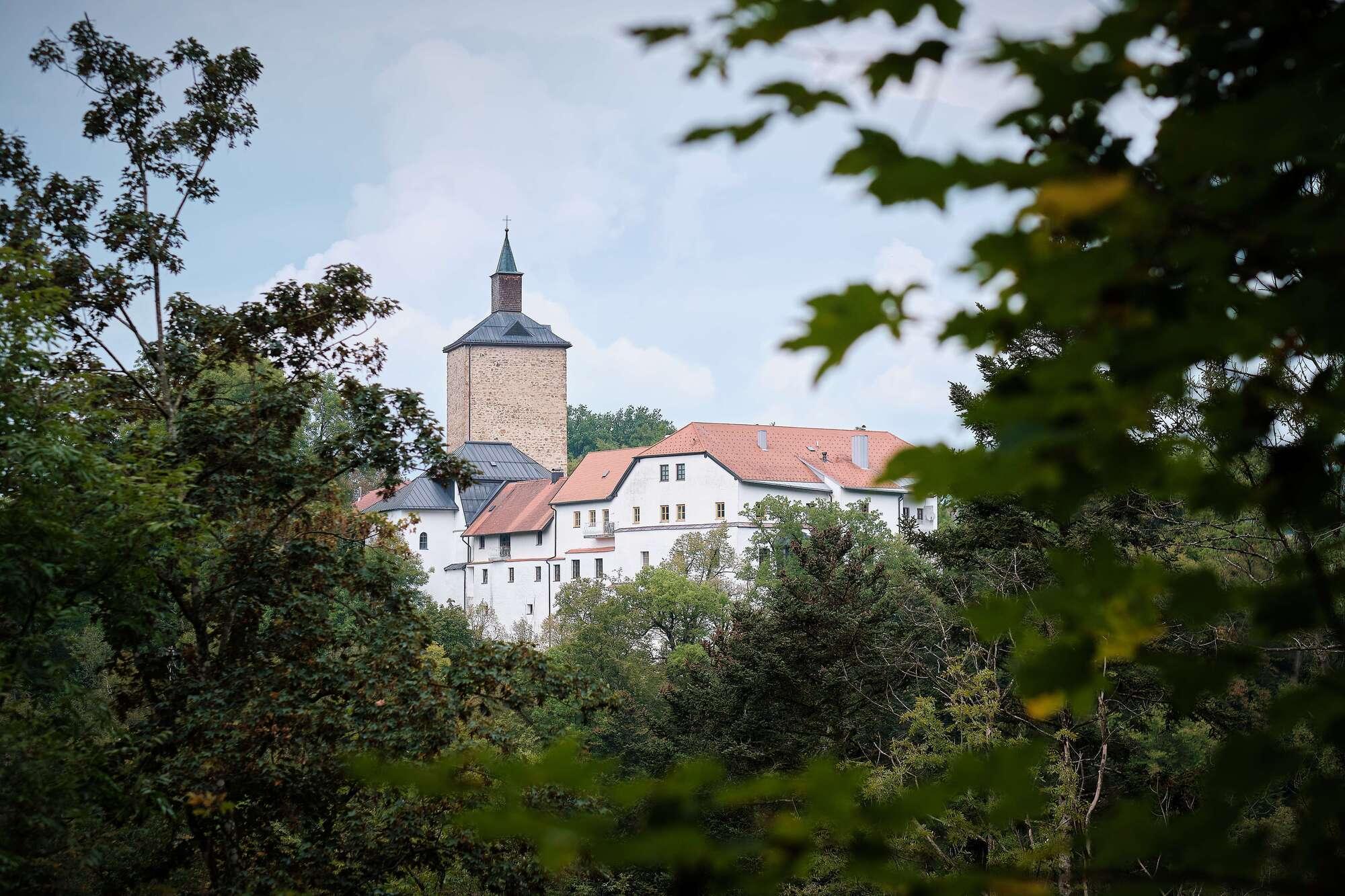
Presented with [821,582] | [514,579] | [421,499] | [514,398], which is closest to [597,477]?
[514,579]

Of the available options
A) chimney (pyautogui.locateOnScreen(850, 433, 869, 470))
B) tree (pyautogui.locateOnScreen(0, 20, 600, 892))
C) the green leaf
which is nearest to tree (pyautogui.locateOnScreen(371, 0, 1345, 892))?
the green leaf

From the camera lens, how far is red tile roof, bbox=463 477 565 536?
78.9m

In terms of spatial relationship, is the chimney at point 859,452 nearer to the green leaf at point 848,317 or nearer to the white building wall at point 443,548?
the white building wall at point 443,548

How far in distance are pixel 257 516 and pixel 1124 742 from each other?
53.9 feet

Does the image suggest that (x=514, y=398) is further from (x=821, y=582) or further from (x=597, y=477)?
(x=821, y=582)

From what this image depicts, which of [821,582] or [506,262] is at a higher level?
[506,262]

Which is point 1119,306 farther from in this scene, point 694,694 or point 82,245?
point 694,694

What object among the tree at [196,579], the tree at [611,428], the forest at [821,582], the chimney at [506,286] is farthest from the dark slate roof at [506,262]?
the tree at [196,579]

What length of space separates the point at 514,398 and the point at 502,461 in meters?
8.15

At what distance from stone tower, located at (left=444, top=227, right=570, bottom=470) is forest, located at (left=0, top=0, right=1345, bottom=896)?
6075 centimetres

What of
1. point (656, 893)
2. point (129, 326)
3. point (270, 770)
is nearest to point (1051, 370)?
point (270, 770)

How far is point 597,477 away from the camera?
77875 mm

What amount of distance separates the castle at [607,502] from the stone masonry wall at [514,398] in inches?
103

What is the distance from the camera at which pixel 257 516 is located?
1450 cm
